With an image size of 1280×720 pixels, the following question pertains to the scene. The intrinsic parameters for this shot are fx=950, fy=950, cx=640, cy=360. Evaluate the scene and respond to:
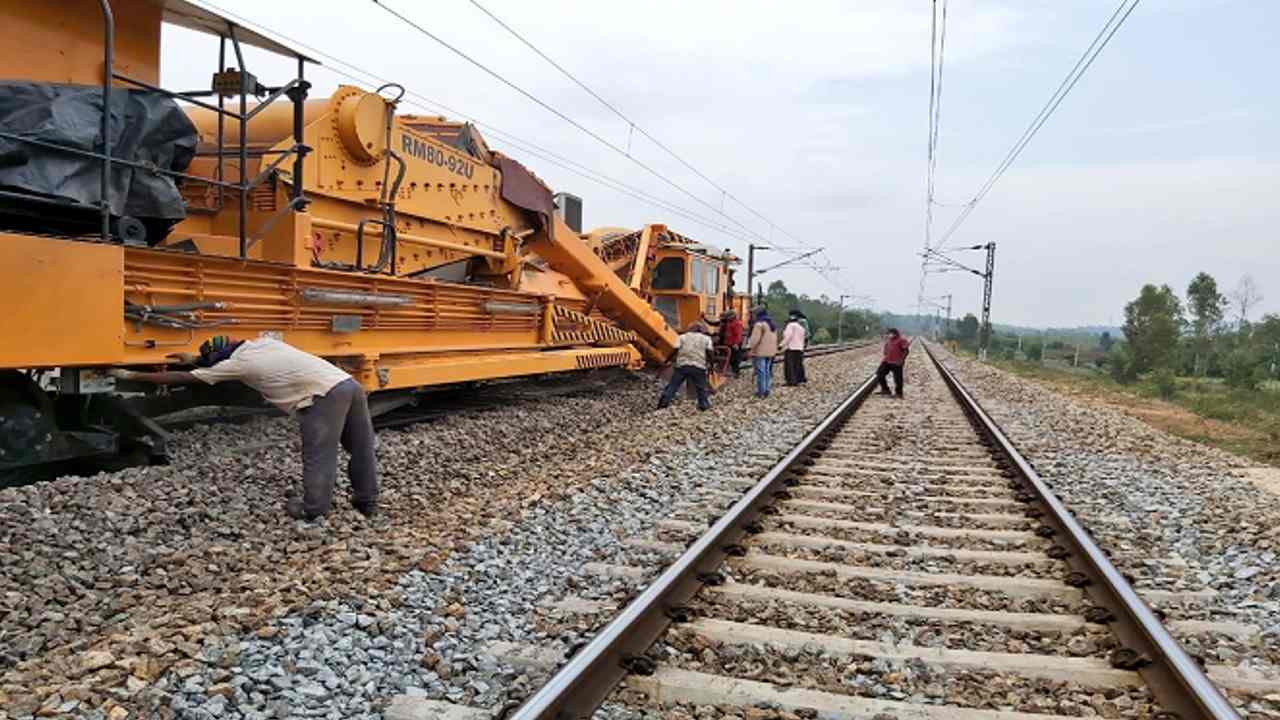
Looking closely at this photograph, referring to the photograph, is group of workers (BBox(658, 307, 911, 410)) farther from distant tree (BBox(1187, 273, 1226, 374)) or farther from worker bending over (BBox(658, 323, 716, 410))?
distant tree (BBox(1187, 273, 1226, 374))

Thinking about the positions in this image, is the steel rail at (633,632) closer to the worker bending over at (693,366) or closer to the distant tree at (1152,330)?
the worker bending over at (693,366)

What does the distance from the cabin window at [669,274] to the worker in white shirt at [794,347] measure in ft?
7.41

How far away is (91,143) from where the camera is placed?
5520 millimetres

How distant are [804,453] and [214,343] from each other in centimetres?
505

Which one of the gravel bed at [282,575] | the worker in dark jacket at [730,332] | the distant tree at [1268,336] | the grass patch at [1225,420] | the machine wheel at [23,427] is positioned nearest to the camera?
the gravel bed at [282,575]

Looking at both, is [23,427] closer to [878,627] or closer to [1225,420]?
[878,627]

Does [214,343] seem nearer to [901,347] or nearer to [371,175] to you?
[371,175]

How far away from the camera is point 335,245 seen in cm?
851

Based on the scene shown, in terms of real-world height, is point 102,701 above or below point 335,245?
below

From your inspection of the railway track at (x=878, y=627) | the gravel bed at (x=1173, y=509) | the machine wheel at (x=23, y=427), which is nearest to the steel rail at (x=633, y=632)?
the railway track at (x=878, y=627)

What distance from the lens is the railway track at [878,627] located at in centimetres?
332

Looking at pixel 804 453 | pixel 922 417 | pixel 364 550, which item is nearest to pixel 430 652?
pixel 364 550

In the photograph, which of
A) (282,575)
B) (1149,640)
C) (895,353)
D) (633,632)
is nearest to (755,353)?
(895,353)

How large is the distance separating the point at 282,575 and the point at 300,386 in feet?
4.49
